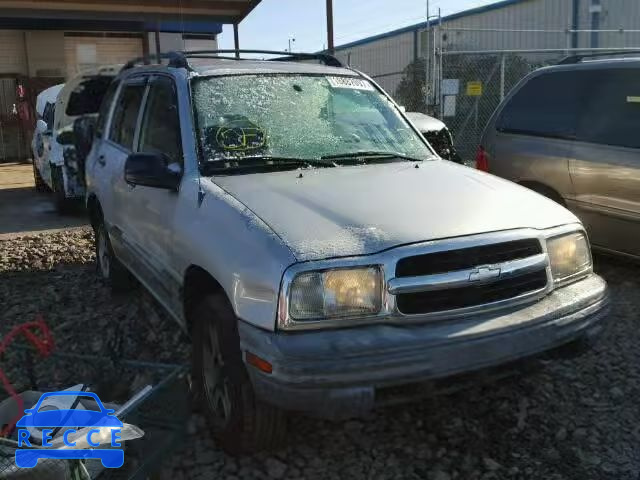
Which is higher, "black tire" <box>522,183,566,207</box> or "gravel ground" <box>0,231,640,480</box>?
"black tire" <box>522,183,566,207</box>

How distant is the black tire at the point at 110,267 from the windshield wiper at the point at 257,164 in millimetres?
2164

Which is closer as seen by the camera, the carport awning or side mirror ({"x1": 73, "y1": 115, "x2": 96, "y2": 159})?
side mirror ({"x1": 73, "y1": 115, "x2": 96, "y2": 159})

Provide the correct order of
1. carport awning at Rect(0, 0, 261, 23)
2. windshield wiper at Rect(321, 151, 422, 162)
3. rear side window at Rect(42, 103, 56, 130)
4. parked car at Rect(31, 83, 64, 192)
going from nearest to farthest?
windshield wiper at Rect(321, 151, 422, 162), rear side window at Rect(42, 103, 56, 130), parked car at Rect(31, 83, 64, 192), carport awning at Rect(0, 0, 261, 23)

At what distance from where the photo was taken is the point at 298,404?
8.30 feet

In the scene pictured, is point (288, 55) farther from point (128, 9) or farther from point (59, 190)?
point (128, 9)

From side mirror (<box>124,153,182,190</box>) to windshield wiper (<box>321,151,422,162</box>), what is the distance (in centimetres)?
85

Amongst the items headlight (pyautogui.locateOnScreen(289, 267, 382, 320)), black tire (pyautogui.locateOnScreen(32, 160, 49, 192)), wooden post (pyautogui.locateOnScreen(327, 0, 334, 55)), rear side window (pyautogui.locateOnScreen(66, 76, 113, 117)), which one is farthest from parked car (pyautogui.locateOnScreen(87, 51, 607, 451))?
black tire (pyautogui.locateOnScreen(32, 160, 49, 192))

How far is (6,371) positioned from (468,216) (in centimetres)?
299

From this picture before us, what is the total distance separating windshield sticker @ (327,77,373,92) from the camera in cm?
433

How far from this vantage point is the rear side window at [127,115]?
182 inches

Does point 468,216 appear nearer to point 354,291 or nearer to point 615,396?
point 354,291

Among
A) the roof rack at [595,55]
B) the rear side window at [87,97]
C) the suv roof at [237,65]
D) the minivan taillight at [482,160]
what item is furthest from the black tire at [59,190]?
the roof rack at [595,55]

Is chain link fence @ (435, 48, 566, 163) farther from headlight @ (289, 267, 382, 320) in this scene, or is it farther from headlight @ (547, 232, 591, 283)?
headlight @ (289, 267, 382, 320)
